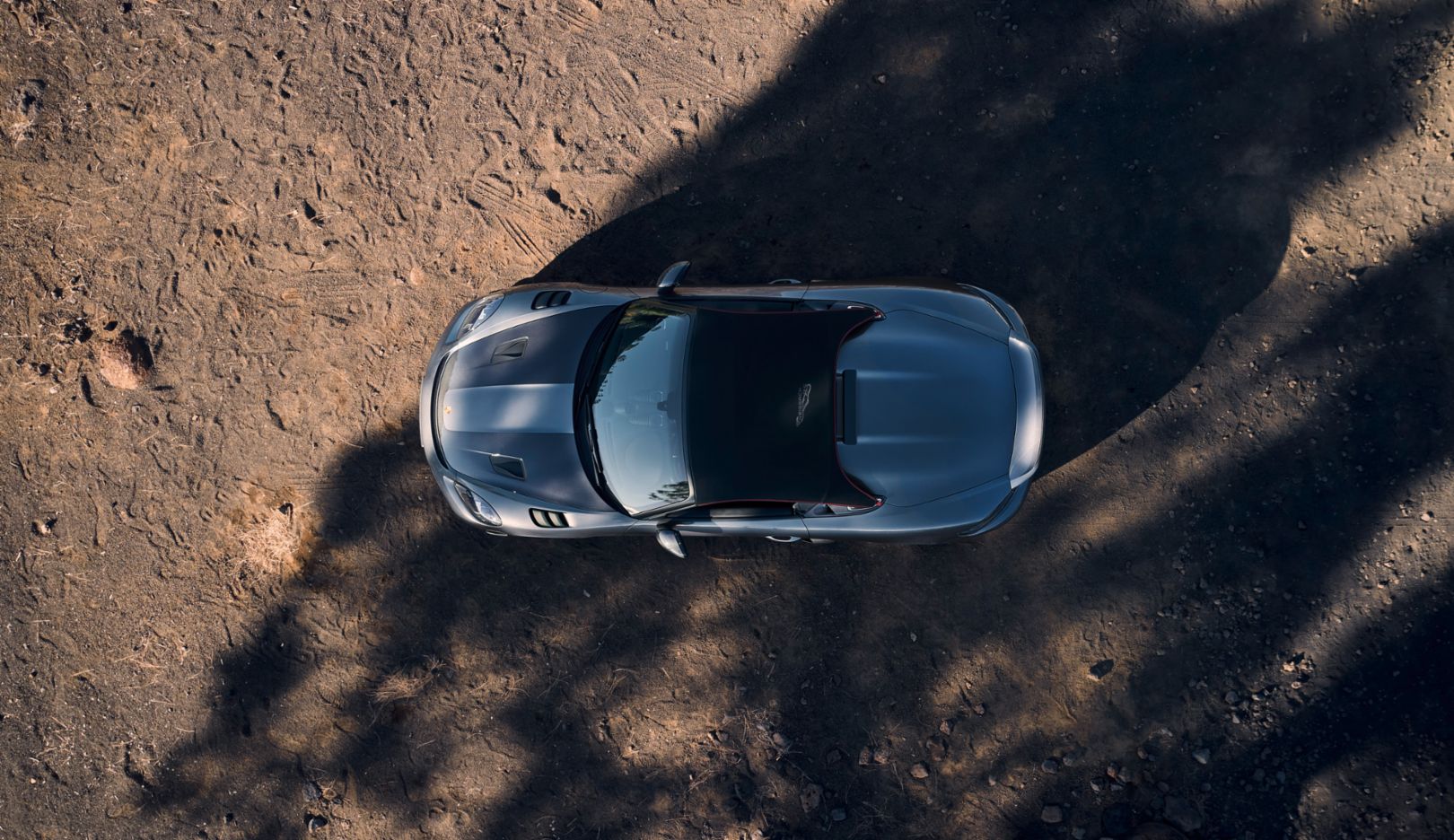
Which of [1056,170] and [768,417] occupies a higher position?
[1056,170]

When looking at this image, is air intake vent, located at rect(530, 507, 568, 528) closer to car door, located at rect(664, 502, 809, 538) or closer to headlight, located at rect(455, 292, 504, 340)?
car door, located at rect(664, 502, 809, 538)

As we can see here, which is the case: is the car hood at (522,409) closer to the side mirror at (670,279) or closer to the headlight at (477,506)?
the headlight at (477,506)

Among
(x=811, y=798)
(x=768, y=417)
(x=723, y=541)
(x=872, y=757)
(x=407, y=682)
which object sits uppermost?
(x=768, y=417)

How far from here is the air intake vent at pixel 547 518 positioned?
5016 millimetres

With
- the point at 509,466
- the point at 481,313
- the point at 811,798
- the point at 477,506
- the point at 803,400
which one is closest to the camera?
the point at 803,400

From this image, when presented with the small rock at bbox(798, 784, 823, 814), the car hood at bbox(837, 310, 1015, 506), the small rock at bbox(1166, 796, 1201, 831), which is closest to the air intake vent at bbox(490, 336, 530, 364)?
the car hood at bbox(837, 310, 1015, 506)

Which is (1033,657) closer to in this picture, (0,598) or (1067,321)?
(1067,321)

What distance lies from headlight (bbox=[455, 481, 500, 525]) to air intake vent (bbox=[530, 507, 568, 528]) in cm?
30

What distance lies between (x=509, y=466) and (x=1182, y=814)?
18.7 ft

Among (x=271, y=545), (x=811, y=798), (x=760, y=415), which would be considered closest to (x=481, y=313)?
(x=760, y=415)

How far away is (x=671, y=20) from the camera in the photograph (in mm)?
5828

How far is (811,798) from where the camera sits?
18.1 feet

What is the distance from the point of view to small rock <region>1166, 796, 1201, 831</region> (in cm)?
533

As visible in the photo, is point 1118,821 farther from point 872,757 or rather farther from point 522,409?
point 522,409
